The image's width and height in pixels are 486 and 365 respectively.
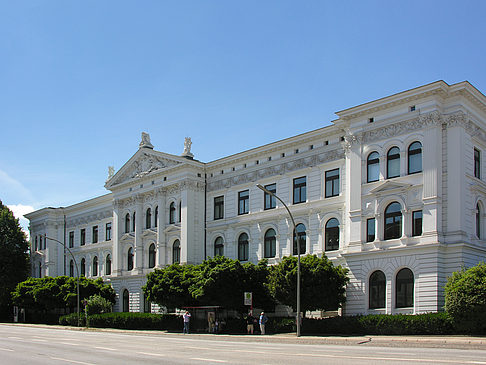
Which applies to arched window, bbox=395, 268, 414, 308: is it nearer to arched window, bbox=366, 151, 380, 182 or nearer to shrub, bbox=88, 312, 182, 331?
arched window, bbox=366, 151, 380, 182

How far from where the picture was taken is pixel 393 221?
34.7 meters

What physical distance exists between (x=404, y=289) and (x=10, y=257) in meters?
53.6

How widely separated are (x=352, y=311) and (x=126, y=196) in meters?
28.6

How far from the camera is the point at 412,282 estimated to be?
33.2 meters

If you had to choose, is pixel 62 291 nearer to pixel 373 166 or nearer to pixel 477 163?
pixel 373 166

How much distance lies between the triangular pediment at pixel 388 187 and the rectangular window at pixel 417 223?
1.55m

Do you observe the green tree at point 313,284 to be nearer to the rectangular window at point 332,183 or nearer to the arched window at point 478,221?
the rectangular window at point 332,183

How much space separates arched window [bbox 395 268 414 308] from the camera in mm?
33156

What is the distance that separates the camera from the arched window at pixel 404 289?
33.2 m

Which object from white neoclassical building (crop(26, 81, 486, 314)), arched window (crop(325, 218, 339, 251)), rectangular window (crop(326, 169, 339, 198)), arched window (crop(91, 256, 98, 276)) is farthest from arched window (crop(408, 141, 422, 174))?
arched window (crop(91, 256, 98, 276))

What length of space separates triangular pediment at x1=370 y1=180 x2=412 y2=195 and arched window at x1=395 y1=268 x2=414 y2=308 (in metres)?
4.65

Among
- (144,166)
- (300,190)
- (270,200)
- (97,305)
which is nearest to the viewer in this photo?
(300,190)

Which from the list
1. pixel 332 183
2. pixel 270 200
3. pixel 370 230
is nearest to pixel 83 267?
pixel 270 200

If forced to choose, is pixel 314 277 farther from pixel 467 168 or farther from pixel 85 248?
pixel 85 248
